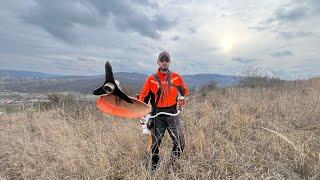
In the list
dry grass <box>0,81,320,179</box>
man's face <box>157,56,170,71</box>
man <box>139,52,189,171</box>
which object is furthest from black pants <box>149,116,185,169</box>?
man's face <box>157,56,170,71</box>

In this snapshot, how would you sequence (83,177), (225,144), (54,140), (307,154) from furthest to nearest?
(54,140) < (225,144) < (307,154) < (83,177)

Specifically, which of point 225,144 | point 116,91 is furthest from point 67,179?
point 225,144

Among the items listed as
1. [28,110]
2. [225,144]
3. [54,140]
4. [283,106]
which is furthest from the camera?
[28,110]

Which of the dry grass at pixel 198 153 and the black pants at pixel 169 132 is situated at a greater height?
the black pants at pixel 169 132

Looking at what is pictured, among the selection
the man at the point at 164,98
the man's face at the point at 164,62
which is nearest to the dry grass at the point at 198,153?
the man at the point at 164,98

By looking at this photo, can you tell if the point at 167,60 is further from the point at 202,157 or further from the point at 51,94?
the point at 51,94

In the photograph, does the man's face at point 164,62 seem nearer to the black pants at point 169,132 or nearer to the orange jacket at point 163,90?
the orange jacket at point 163,90

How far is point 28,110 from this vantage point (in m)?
13.8

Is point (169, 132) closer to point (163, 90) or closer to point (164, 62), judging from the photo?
point (163, 90)

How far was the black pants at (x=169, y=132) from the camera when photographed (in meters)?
5.26

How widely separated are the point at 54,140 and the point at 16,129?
3.23 meters

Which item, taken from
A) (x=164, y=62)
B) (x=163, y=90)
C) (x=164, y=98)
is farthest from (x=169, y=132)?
(x=164, y=62)

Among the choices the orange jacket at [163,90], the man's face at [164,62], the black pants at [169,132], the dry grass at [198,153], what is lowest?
the dry grass at [198,153]

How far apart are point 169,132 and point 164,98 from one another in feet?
1.90
